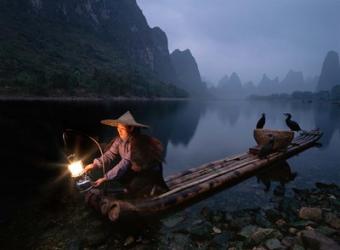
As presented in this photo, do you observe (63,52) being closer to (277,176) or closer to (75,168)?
(277,176)

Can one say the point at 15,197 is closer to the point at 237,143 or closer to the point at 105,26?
the point at 237,143

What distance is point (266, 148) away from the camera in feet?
37.8

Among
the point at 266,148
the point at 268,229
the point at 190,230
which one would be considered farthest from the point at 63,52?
the point at 268,229

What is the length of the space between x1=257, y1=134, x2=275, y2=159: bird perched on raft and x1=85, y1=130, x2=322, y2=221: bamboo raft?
8.6 inches

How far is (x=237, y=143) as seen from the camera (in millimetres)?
22938

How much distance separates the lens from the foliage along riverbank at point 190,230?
544cm

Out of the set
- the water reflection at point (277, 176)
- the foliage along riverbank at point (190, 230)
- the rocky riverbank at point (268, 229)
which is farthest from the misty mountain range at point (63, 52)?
the rocky riverbank at point (268, 229)

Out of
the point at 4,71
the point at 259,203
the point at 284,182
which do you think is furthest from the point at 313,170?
the point at 4,71

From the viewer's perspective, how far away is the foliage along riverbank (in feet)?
17.9

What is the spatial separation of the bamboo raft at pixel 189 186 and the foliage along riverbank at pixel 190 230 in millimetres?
510

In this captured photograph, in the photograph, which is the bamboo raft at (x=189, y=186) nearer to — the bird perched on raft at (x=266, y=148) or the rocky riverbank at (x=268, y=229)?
the bird perched on raft at (x=266, y=148)

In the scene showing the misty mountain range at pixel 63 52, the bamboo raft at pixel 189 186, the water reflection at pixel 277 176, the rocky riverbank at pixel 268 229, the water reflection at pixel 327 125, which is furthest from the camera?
the misty mountain range at pixel 63 52

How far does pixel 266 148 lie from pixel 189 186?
19.3 ft

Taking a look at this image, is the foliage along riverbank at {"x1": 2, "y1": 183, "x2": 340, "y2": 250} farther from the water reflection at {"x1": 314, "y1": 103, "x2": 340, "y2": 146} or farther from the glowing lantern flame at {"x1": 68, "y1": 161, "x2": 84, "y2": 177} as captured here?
the water reflection at {"x1": 314, "y1": 103, "x2": 340, "y2": 146}
